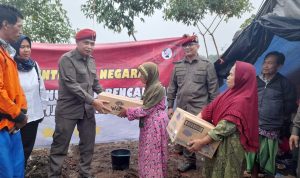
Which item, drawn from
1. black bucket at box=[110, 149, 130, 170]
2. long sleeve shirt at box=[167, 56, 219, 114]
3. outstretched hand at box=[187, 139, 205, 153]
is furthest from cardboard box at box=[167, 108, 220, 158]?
black bucket at box=[110, 149, 130, 170]

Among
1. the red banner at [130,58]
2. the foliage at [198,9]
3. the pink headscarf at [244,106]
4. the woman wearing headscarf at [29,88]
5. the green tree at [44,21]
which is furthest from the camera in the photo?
the foliage at [198,9]

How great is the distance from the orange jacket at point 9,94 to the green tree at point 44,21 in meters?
4.59

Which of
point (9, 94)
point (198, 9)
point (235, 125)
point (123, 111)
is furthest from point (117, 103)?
point (198, 9)

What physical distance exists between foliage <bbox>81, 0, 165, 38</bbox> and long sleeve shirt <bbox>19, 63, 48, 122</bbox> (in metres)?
3.73

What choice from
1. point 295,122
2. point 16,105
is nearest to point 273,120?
point 295,122

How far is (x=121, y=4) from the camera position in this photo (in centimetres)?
724

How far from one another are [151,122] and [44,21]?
4.56m

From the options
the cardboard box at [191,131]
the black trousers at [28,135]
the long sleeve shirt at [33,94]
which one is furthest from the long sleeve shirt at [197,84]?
the black trousers at [28,135]

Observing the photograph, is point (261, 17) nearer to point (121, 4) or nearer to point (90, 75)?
point (90, 75)

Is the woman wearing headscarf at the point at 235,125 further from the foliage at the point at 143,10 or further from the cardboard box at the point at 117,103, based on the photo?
the foliage at the point at 143,10

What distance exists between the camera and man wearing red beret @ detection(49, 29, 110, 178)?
12.2ft

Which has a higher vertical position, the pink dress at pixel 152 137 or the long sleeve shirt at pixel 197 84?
the long sleeve shirt at pixel 197 84

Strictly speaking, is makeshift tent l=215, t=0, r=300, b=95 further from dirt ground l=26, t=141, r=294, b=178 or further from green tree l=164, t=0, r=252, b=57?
green tree l=164, t=0, r=252, b=57

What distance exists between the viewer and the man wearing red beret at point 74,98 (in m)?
3.73
